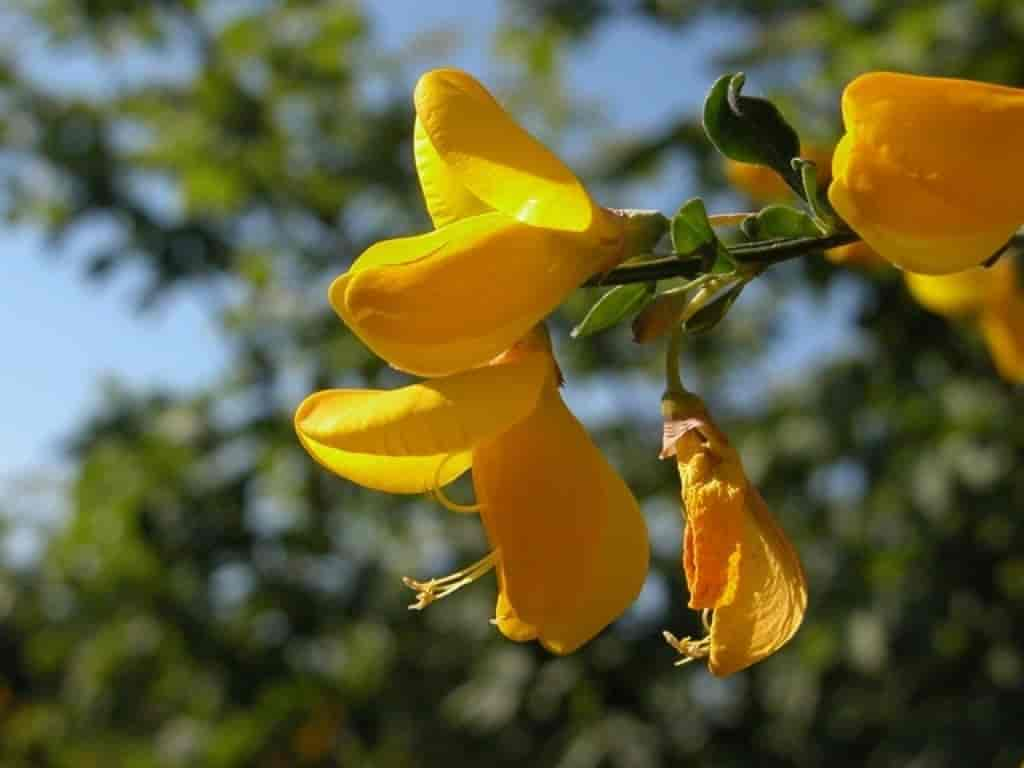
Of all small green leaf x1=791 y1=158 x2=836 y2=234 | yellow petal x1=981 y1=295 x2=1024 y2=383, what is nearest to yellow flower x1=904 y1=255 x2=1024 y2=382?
yellow petal x1=981 y1=295 x2=1024 y2=383

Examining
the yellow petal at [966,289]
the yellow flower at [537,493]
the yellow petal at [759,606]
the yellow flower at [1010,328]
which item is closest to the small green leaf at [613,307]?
the yellow flower at [537,493]

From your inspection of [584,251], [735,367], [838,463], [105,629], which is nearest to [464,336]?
[584,251]

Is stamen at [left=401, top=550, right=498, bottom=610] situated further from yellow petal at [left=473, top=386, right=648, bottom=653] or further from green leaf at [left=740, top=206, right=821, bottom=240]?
green leaf at [left=740, top=206, right=821, bottom=240]

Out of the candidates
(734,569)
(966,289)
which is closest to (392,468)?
(734,569)

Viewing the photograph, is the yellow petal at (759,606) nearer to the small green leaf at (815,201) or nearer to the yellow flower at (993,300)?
the small green leaf at (815,201)

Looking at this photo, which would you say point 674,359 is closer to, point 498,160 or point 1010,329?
point 498,160
